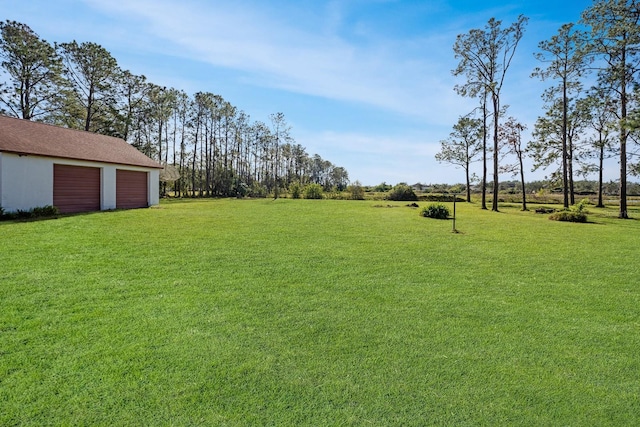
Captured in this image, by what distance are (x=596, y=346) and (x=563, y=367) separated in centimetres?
79

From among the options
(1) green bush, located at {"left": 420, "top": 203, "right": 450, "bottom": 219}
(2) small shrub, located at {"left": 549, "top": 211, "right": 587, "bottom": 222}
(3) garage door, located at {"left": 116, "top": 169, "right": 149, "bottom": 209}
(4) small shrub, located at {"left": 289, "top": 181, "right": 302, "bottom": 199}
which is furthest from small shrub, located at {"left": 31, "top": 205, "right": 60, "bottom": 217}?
(4) small shrub, located at {"left": 289, "top": 181, "right": 302, "bottom": 199}

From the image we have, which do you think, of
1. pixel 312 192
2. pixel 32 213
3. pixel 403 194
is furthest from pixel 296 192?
pixel 32 213

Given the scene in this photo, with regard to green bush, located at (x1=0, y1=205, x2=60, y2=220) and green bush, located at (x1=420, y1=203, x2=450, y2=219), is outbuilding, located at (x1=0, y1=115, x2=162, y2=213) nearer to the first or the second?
green bush, located at (x1=0, y1=205, x2=60, y2=220)

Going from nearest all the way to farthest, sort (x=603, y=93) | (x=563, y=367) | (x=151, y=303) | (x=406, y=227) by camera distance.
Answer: (x=563, y=367) < (x=151, y=303) < (x=406, y=227) < (x=603, y=93)

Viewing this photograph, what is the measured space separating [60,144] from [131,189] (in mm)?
3855

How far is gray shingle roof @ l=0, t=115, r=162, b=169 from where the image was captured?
42.6 feet

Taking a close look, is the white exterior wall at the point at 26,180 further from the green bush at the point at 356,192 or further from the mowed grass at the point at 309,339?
the green bush at the point at 356,192

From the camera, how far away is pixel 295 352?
320cm

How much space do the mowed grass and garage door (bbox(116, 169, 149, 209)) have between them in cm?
1084

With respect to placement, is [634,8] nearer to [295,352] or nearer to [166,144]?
[295,352]

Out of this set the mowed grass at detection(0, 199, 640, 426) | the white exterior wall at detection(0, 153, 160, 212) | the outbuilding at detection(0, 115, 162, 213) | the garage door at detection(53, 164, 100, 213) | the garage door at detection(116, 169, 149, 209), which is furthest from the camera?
the garage door at detection(116, 169, 149, 209)

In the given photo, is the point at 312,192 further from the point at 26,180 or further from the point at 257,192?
the point at 26,180

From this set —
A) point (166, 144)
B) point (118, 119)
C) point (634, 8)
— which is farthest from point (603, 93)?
point (166, 144)

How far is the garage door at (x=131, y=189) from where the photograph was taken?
56.2 feet
